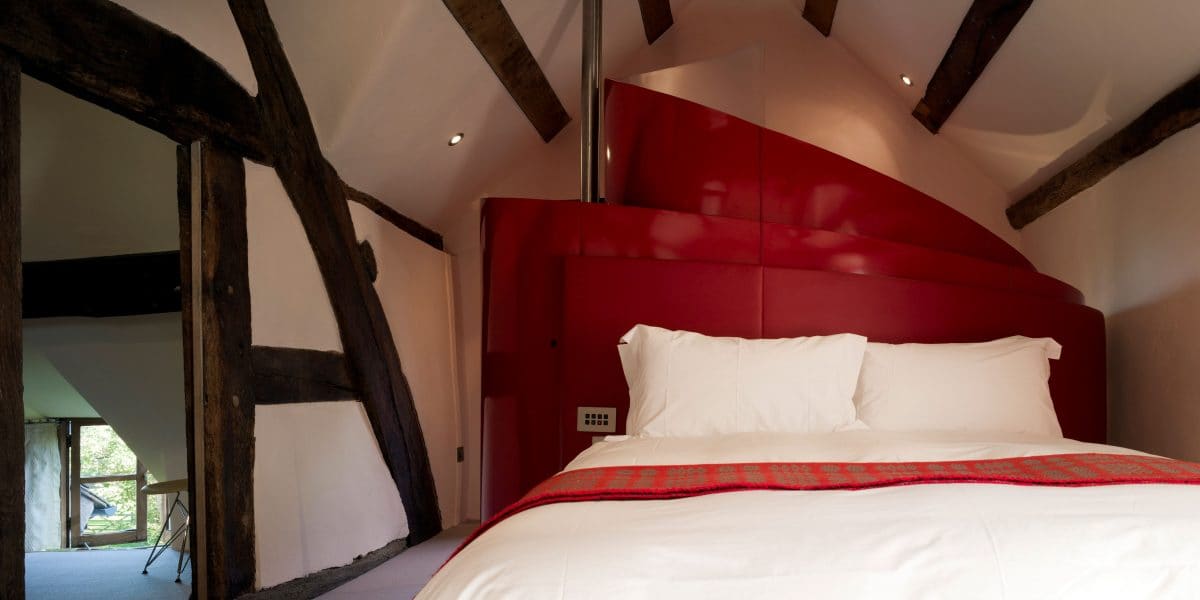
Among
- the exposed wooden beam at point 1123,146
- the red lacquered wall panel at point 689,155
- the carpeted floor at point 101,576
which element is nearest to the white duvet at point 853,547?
the red lacquered wall panel at point 689,155

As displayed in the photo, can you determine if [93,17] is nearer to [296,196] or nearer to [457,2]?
[296,196]

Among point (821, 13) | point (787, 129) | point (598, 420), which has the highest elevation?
point (821, 13)

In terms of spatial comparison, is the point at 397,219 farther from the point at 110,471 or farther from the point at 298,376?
the point at 110,471

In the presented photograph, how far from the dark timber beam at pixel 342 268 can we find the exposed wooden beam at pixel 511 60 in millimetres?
711

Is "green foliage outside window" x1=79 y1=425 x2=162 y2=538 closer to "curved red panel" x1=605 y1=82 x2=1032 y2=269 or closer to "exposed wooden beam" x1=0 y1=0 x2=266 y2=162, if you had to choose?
"exposed wooden beam" x1=0 y1=0 x2=266 y2=162

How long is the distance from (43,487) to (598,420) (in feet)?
11.5

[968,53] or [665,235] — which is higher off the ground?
[968,53]

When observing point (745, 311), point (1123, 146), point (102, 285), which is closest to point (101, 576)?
point (102, 285)

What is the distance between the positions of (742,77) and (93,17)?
2.87m

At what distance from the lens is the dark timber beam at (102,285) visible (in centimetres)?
332

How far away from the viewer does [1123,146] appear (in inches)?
117

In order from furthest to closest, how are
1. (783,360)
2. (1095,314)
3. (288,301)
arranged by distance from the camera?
(1095,314) < (288,301) < (783,360)

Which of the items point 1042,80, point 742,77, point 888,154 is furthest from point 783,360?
point 888,154

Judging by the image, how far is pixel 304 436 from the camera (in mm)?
2689
